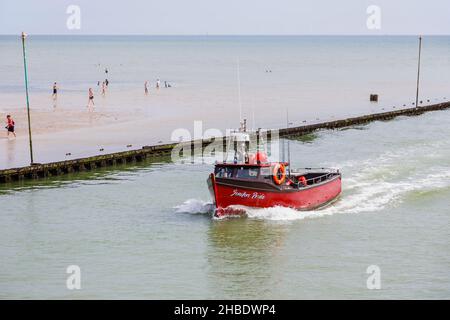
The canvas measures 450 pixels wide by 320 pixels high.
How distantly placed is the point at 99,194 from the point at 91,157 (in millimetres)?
6792

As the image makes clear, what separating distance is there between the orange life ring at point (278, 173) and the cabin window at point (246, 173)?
0.92 m

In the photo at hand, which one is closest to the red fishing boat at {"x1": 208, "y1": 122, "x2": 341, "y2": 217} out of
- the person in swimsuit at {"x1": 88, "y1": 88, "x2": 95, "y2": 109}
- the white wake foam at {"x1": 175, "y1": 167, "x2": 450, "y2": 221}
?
the white wake foam at {"x1": 175, "y1": 167, "x2": 450, "y2": 221}

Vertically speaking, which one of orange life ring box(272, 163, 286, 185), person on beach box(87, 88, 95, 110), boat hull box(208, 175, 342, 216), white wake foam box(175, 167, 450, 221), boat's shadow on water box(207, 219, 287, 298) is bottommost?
boat's shadow on water box(207, 219, 287, 298)

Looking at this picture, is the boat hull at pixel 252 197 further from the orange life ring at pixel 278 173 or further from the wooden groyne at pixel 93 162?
the wooden groyne at pixel 93 162

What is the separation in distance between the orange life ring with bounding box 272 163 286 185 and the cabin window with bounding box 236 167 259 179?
92cm

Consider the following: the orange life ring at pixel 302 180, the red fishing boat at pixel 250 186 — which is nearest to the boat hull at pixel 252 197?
the red fishing boat at pixel 250 186

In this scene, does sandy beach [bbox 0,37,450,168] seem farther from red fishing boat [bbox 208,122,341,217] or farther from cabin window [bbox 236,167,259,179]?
cabin window [bbox 236,167,259,179]

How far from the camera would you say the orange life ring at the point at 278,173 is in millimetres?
38750

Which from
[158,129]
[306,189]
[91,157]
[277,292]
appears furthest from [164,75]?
[277,292]

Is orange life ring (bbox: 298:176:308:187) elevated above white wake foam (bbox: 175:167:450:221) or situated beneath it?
elevated above

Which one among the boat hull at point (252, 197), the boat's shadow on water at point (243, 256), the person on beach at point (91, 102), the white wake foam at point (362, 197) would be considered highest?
the person on beach at point (91, 102)

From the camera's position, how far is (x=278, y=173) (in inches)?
1542

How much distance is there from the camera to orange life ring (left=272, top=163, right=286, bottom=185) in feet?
127
